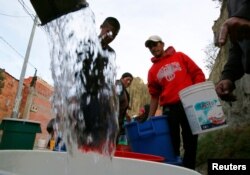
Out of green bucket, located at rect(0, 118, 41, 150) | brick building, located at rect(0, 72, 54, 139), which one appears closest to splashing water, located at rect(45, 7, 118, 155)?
green bucket, located at rect(0, 118, 41, 150)

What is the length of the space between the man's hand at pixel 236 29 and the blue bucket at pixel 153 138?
4.46 ft

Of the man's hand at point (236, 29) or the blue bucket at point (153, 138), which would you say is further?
the blue bucket at point (153, 138)

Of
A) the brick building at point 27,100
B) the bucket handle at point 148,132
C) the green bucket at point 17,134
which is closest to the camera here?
the bucket handle at point 148,132

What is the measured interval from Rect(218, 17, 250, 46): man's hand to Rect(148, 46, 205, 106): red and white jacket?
161 centimetres

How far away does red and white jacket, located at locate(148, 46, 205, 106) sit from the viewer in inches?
109

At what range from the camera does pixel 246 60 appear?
4.95 feet

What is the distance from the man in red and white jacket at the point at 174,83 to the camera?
8.64 ft

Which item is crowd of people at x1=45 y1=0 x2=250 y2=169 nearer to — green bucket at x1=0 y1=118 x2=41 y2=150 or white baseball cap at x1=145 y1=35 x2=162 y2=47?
white baseball cap at x1=145 y1=35 x2=162 y2=47

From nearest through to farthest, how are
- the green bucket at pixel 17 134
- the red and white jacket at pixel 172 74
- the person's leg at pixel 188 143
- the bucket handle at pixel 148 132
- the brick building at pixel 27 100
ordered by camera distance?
the bucket handle at pixel 148 132
the person's leg at pixel 188 143
the red and white jacket at pixel 172 74
the green bucket at pixel 17 134
the brick building at pixel 27 100

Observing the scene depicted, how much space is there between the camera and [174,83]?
9.11 feet

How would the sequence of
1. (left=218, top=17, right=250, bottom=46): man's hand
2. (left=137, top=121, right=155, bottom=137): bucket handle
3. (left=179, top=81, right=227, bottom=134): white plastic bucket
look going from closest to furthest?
(left=218, top=17, right=250, bottom=46): man's hand
(left=179, top=81, right=227, bottom=134): white plastic bucket
(left=137, top=121, right=155, bottom=137): bucket handle

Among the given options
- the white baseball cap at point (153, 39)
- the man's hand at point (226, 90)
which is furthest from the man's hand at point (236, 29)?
the white baseball cap at point (153, 39)

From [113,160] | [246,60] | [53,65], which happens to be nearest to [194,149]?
[246,60]

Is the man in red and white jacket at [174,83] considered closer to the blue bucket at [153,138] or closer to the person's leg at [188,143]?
the person's leg at [188,143]
